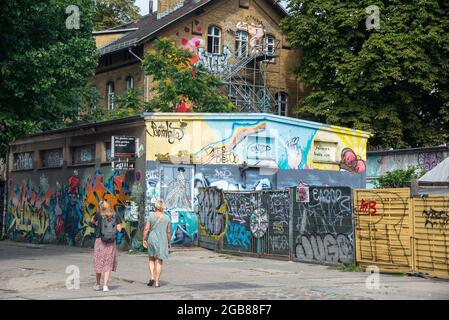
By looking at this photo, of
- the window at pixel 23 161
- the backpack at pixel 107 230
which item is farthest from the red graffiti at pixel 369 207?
the window at pixel 23 161

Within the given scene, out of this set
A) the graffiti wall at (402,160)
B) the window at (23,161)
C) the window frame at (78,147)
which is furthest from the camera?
the graffiti wall at (402,160)

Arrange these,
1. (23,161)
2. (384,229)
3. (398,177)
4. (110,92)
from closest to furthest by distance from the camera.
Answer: (384,229) < (23,161) < (398,177) < (110,92)

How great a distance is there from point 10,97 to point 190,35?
22.1 meters

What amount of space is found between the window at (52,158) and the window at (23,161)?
0.99m

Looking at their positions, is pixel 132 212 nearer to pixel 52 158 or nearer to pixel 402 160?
pixel 52 158

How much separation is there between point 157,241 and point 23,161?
63.0 ft

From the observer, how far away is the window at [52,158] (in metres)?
29.2

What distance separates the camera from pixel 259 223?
21703 mm

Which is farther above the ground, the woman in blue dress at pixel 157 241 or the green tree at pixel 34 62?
the green tree at pixel 34 62

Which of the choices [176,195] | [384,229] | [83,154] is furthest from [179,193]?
[384,229]

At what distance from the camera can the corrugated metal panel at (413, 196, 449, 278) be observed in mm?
15938

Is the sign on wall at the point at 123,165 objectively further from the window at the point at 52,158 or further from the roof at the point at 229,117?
the window at the point at 52,158
